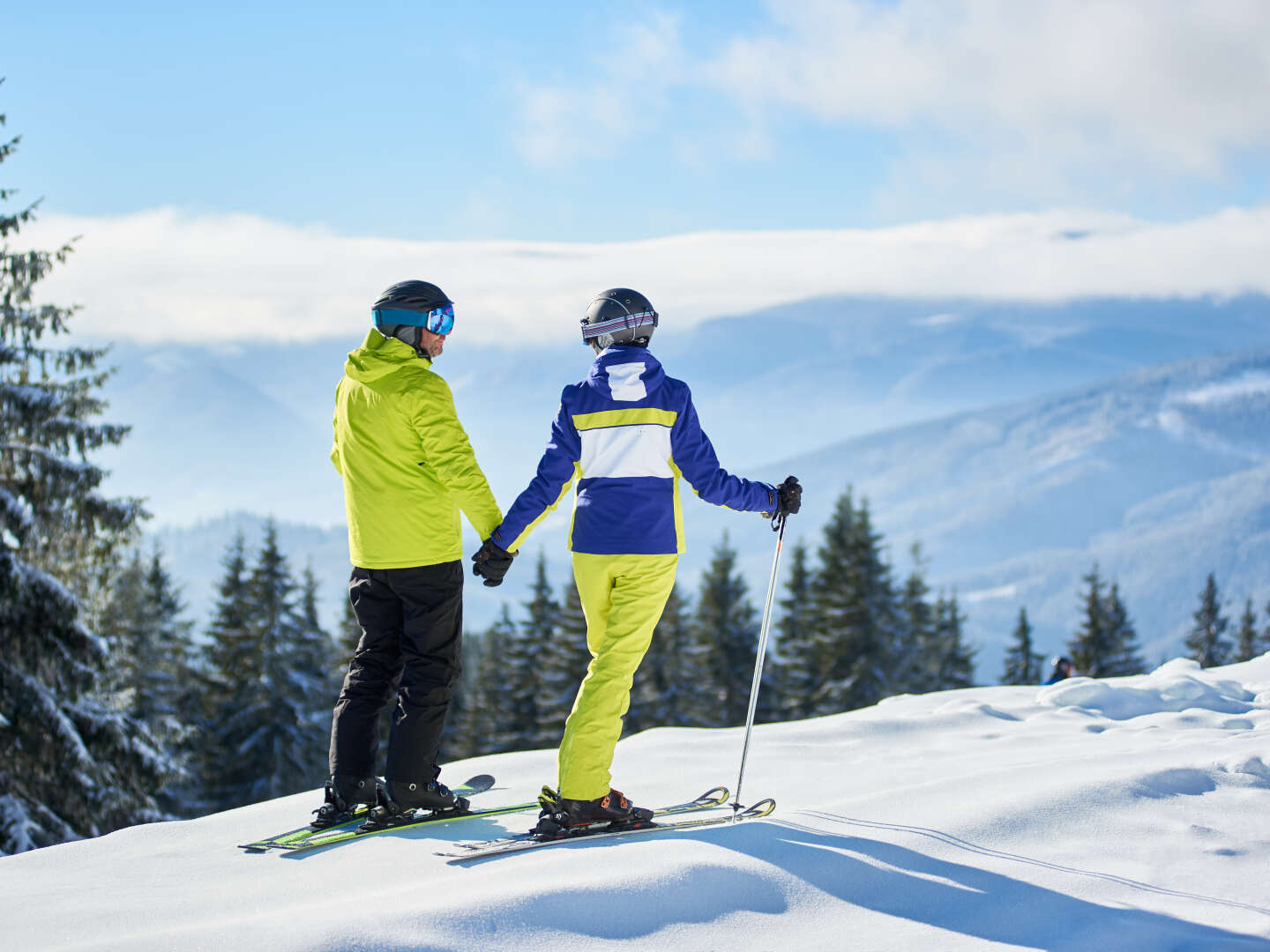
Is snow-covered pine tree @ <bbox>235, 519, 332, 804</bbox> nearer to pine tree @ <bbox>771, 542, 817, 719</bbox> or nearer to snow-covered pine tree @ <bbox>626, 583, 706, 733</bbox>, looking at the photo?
snow-covered pine tree @ <bbox>626, 583, 706, 733</bbox>

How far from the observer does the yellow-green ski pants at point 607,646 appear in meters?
4.95

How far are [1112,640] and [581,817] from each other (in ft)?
148

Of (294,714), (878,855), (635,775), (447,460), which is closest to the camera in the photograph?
(878,855)

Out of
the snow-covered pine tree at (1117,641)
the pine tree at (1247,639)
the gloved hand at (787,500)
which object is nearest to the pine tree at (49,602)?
the gloved hand at (787,500)

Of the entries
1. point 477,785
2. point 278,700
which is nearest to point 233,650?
point 278,700

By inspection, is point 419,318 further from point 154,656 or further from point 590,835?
point 154,656

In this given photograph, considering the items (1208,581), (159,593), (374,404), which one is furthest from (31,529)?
(1208,581)

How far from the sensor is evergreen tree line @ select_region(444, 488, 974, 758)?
35781 millimetres

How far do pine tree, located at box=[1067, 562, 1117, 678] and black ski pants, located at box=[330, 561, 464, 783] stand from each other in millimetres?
43533

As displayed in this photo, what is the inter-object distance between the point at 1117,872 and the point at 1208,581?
5937 centimetres

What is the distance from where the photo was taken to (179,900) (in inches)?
164

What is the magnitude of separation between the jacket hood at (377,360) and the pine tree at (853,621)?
31931 millimetres

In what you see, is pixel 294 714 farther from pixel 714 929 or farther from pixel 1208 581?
pixel 1208 581

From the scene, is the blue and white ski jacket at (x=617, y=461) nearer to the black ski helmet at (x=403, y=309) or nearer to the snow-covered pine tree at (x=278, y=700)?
the black ski helmet at (x=403, y=309)
